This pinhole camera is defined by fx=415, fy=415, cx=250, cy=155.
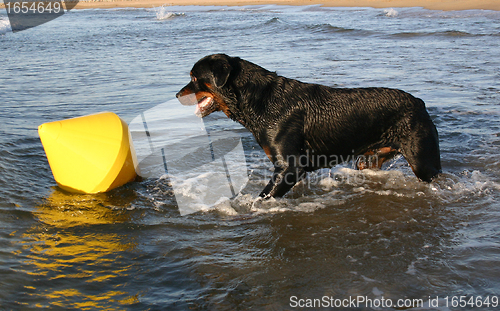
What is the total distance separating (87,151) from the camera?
5.00 meters

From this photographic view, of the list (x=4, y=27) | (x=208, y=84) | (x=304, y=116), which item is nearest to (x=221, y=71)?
(x=208, y=84)

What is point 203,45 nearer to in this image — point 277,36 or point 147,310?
point 277,36

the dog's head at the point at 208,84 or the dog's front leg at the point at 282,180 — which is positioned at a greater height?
the dog's head at the point at 208,84

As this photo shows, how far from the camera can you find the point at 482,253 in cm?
385

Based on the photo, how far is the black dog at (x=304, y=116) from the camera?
4848 millimetres

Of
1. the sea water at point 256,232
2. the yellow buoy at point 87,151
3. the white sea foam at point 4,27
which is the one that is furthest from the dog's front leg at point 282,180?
the white sea foam at point 4,27

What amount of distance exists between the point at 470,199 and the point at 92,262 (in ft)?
14.2

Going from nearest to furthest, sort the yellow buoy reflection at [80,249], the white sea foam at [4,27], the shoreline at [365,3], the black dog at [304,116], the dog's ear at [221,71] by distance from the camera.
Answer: the yellow buoy reflection at [80,249], the dog's ear at [221,71], the black dog at [304,116], the white sea foam at [4,27], the shoreline at [365,3]

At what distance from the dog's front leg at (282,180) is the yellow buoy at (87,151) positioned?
1901mm

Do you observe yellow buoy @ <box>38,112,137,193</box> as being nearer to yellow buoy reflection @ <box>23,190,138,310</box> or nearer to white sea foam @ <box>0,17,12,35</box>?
yellow buoy reflection @ <box>23,190,138,310</box>

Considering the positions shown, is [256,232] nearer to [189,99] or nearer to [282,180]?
[282,180]

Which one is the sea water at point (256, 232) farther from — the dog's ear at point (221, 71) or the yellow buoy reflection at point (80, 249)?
the dog's ear at point (221, 71)

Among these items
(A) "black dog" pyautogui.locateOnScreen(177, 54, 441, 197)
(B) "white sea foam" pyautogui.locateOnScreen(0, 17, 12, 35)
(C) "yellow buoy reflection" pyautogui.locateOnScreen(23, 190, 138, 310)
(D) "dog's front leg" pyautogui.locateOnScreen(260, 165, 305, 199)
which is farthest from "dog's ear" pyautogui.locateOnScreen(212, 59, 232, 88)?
(B) "white sea foam" pyautogui.locateOnScreen(0, 17, 12, 35)

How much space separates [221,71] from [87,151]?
1.89 metres
